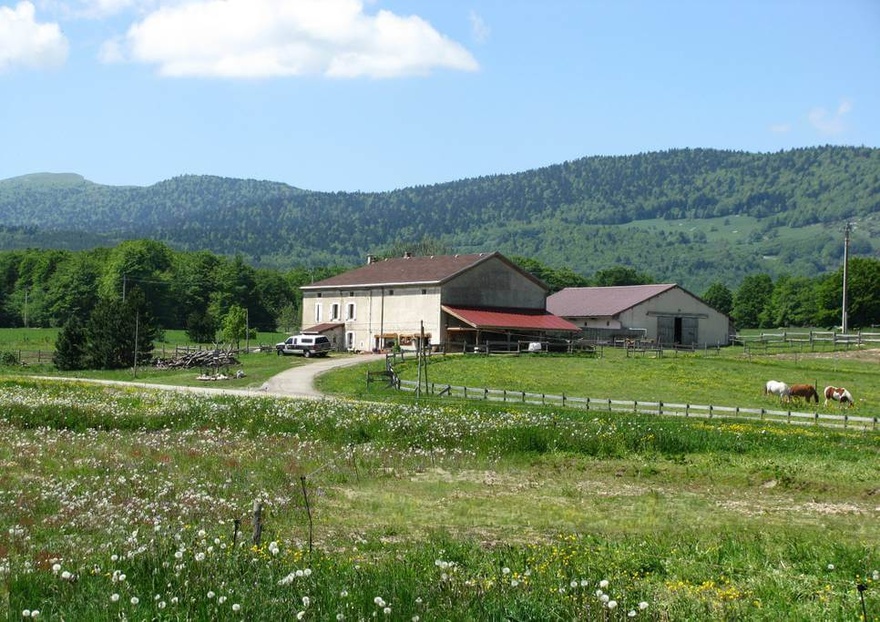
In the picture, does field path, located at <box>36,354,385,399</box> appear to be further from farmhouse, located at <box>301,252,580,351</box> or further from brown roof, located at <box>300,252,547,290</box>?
brown roof, located at <box>300,252,547,290</box>

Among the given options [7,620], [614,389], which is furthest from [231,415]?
[614,389]

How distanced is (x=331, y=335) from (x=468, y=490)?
62.9 m

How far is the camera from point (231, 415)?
32.1 metres

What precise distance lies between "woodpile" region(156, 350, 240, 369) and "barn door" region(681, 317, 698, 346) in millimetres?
38963

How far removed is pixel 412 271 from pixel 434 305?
6.08 m

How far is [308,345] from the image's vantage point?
247 ft

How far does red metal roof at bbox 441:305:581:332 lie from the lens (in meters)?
74.2

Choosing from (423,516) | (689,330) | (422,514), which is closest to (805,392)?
(422,514)

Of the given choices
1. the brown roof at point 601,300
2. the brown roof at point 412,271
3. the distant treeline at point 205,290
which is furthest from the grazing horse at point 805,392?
the distant treeline at point 205,290

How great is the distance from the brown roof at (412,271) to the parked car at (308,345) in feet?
24.1

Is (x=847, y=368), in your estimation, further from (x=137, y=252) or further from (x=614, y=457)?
(x=137, y=252)

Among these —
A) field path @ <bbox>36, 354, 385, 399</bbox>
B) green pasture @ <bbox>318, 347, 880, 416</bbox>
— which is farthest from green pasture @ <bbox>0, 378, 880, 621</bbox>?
green pasture @ <bbox>318, 347, 880, 416</bbox>

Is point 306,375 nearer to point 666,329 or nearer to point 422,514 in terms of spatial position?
point 666,329

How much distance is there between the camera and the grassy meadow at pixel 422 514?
11141mm
